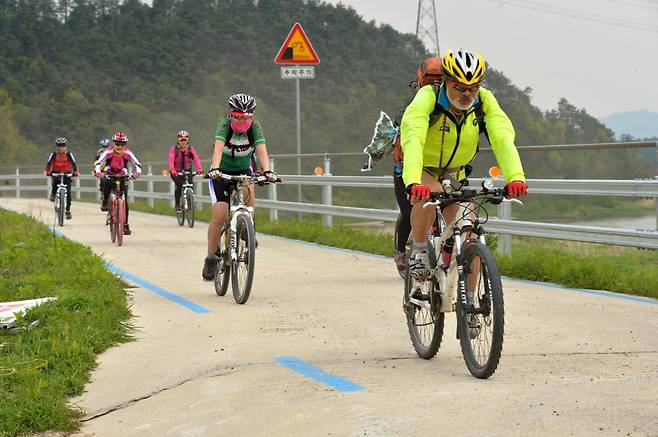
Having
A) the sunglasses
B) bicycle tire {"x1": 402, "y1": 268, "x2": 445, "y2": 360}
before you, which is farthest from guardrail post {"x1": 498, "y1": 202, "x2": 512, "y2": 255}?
the sunglasses

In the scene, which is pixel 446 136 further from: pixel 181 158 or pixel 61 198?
pixel 61 198

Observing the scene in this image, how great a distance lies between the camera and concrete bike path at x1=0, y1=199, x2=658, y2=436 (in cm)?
505

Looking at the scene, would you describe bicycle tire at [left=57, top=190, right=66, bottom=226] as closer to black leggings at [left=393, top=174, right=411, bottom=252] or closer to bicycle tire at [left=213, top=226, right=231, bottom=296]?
bicycle tire at [left=213, top=226, right=231, bottom=296]

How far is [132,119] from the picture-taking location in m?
103

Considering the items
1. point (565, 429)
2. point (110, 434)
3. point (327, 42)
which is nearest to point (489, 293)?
point (565, 429)

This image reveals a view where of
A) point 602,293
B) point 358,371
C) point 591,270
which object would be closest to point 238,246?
point 602,293

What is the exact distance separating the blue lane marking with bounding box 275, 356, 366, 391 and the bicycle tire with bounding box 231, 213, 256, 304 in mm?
2778

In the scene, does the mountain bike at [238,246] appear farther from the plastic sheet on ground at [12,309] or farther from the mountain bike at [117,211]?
the mountain bike at [117,211]

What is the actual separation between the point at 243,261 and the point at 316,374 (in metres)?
3.71

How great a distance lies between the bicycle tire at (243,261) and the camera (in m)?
9.54

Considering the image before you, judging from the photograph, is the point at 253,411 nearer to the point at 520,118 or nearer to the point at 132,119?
the point at 520,118

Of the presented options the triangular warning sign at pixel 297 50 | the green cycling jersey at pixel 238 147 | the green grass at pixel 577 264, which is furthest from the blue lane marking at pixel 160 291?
the triangular warning sign at pixel 297 50

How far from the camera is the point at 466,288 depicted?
19.8ft

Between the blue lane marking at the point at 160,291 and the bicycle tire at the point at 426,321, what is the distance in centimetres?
269
